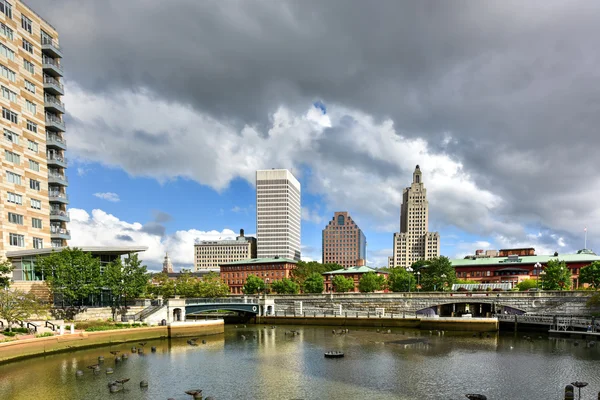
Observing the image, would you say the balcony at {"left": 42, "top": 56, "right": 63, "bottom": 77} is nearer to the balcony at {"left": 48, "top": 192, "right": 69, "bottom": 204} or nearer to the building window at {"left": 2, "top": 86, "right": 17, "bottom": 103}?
the building window at {"left": 2, "top": 86, "right": 17, "bottom": 103}

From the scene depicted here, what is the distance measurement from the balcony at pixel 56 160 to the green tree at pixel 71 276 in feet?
79.3

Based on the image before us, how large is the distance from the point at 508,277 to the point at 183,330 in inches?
4760

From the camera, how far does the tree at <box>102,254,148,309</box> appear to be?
85.2 meters

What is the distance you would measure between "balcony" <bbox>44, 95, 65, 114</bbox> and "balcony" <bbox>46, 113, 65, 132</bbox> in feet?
5.31

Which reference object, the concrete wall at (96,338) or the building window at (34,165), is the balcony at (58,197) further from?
the concrete wall at (96,338)

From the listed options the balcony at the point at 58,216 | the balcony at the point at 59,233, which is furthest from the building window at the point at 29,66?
the balcony at the point at 59,233

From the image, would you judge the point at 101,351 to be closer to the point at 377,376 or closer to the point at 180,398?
the point at 180,398

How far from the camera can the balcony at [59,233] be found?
95.4 m

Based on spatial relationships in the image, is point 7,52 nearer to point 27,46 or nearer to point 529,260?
point 27,46

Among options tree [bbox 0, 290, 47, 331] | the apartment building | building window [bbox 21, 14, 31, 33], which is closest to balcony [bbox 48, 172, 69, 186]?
the apartment building

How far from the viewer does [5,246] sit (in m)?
80.4

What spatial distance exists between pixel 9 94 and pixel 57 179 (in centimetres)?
2029

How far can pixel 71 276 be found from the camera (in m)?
77.9

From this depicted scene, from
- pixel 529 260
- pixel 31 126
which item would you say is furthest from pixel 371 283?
pixel 31 126
